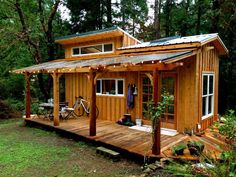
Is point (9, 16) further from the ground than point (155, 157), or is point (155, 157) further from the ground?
point (9, 16)

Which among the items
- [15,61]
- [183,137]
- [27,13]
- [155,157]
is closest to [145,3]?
[27,13]

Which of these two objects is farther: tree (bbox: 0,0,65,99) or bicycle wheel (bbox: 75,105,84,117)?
tree (bbox: 0,0,65,99)

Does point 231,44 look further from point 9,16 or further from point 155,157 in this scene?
point 9,16

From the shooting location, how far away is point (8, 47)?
1262 cm

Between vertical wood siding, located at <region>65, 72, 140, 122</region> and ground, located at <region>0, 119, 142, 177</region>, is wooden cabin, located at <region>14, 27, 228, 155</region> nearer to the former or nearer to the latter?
vertical wood siding, located at <region>65, 72, 140, 122</region>

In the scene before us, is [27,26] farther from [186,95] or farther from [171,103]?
[186,95]

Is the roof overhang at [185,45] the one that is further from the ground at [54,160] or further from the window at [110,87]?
the ground at [54,160]

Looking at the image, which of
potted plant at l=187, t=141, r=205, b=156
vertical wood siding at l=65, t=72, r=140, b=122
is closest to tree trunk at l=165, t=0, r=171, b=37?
vertical wood siding at l=65, t=72, r=140, b=122

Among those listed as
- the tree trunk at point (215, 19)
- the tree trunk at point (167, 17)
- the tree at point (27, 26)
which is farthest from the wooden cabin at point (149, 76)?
the tree trunk at point (167, 17)

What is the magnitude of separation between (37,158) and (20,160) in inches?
16.6

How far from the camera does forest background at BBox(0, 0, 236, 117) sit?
12914mm

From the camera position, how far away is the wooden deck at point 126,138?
5.71 meters

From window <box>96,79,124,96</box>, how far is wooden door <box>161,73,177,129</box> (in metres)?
2.09

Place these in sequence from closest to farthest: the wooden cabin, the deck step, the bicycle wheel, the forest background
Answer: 1. the deck step
2. the wooden cabin
3. the bicycle wheel
4. the forest background
